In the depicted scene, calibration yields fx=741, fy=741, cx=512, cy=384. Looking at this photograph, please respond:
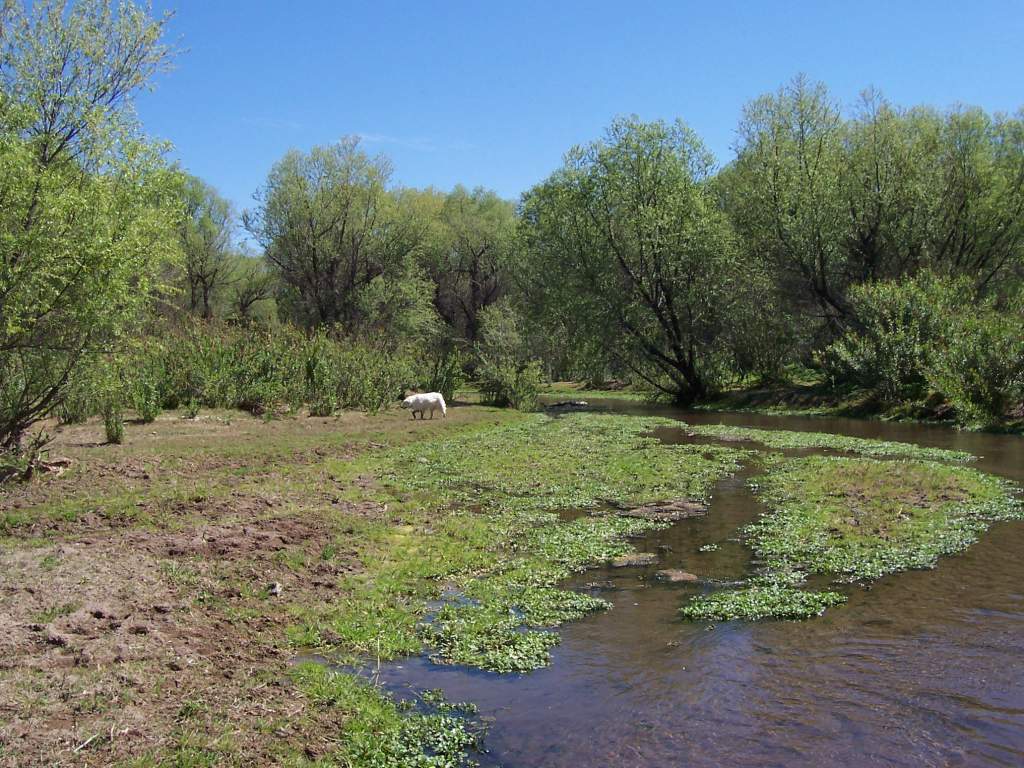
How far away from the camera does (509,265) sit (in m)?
57.2

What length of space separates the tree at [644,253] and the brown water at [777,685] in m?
29.4

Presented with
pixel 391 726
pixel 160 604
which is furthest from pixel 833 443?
pixel 160 604

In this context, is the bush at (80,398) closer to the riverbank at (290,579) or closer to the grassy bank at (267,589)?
the riverbank at (290,579)

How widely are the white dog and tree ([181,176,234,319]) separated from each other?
111ft

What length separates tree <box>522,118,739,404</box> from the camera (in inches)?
1455

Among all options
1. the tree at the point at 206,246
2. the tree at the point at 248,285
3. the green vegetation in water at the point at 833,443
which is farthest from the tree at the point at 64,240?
the tree at the point at 248,285

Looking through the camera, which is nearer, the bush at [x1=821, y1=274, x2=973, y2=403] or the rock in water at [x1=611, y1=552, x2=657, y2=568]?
the rock in water at [x1=611, y1=552, x2=657, y2=568]

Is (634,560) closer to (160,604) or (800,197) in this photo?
(160,604)

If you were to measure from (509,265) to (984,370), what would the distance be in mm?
37359

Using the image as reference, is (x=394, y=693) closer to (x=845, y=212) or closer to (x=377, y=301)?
(x=845, y=212)

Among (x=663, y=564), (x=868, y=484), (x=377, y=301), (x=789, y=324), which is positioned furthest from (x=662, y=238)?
(x=663, y=564)

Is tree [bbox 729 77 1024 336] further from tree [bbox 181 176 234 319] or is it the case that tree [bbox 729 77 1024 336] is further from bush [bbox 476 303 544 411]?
tree [bbox 181 176 234 319]

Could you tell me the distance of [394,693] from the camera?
6.21m

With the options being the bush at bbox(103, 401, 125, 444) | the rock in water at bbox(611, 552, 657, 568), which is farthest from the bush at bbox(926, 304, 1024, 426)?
the bush at bbox(103, 401, 125, 444)
